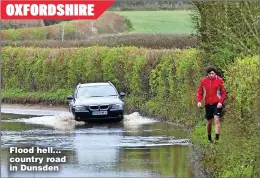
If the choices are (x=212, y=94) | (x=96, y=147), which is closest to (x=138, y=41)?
(x=96, y=147)

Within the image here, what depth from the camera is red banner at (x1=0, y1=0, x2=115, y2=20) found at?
1518 centimetres

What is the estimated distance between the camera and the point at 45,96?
4075 centimetres

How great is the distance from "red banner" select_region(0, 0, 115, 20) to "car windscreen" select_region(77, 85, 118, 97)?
15.1 meters

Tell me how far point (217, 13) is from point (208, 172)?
629 centimetres

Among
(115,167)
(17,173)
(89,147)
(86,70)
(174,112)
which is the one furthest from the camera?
(86,70)

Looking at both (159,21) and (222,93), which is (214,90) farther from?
(159,21)

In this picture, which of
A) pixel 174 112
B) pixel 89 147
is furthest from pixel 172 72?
pixel 89 147

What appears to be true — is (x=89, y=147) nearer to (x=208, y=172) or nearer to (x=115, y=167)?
(x=115, y=167)

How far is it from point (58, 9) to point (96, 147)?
6862 millimetres

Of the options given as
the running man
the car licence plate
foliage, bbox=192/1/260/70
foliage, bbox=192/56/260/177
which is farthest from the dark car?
foliage, bbox=192/56/260/177

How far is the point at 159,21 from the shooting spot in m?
35.1

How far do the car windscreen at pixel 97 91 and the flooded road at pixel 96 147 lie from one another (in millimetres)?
949
